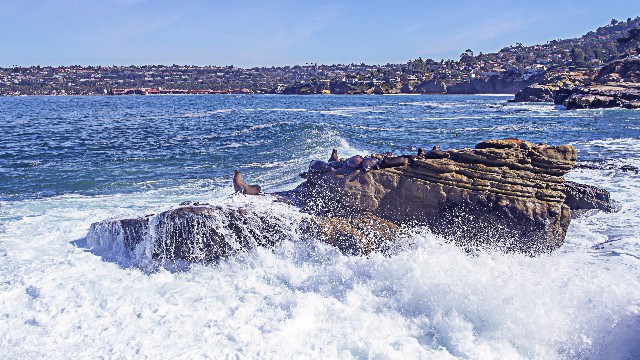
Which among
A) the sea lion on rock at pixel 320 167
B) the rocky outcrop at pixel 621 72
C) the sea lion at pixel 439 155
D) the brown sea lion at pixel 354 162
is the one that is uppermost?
the rocky outcrop at pixel 621 72

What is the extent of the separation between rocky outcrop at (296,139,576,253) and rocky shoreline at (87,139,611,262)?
0.07 feet

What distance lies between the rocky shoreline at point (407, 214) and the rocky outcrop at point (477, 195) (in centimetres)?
2

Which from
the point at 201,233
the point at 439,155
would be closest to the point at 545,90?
the point at 439,155

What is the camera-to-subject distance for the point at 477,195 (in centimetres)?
1044

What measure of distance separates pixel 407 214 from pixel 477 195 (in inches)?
61.0

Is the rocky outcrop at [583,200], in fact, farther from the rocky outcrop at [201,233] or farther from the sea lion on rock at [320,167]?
the rocky outcrop at [201,233]

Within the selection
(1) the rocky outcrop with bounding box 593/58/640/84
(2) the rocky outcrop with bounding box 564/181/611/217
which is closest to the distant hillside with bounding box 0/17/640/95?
(1) the rocky outcrop with bounding box 593/58/640/84

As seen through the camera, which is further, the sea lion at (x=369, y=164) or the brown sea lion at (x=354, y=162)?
the brown sea lion at (x=354, y=162)

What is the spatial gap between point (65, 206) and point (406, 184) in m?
10.9

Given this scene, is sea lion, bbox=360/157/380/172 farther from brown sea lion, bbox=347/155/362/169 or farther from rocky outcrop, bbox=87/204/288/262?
rocky outcrop, bbox=87/204/288/262

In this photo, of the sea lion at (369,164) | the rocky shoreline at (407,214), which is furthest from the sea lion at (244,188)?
the sea lion at (369,164)

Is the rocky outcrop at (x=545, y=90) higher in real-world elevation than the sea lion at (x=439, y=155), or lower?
lower

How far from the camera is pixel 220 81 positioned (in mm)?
198250

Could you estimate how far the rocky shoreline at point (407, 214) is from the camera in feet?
33.6
